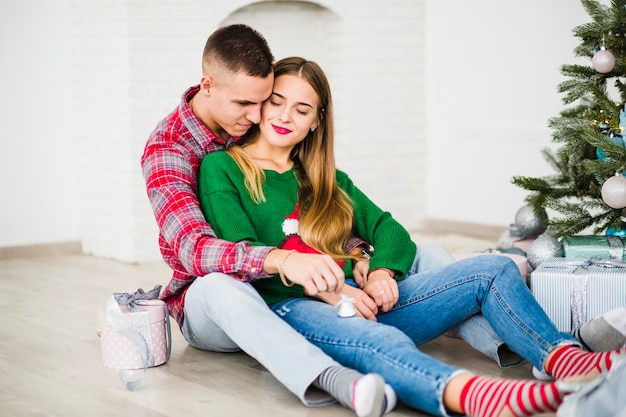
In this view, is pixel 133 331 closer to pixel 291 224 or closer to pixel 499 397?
pixel 291 224

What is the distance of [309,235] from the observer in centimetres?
252

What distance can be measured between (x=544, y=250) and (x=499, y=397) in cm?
119

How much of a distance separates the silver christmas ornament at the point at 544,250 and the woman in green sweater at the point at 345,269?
56 centimetres

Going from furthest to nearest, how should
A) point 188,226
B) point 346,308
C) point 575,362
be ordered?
point 188,226
point 346,308
point 575,362

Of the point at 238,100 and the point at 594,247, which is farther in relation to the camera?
the point at 594,247

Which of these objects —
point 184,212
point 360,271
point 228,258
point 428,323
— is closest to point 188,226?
point 184,212

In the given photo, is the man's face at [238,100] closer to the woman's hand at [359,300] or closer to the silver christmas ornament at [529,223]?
the woman's hand at [359,300]

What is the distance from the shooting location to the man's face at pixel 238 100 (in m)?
2.51

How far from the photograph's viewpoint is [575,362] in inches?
84.5

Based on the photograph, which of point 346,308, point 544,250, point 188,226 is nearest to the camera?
point 346,308

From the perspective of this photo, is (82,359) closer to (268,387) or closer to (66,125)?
(268,387)

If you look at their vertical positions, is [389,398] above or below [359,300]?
below

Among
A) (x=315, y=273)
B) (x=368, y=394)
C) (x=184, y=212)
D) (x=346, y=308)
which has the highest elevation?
(x=184, y=212)

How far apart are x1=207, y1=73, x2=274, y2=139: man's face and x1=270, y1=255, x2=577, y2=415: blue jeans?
505mm
